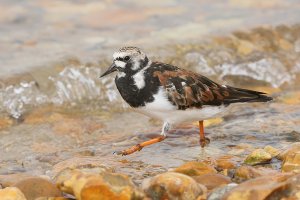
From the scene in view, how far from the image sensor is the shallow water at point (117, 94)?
19.4 ft

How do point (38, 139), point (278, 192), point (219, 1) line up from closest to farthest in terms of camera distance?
1. point (278, 192)
2. point (38, 139)
3. point (219, 1)

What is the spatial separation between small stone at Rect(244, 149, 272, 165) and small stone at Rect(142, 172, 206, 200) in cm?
95

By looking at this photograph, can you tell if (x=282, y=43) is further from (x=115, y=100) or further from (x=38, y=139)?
(x=38, y=139)

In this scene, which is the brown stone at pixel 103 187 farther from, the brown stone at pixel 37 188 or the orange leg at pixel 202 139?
the orange leg at pixel 202 139

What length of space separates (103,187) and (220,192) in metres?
0.76

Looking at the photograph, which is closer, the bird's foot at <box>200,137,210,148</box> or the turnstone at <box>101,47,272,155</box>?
the turnstone at <box>101,47,272,155</box>

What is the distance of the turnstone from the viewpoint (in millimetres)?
5523

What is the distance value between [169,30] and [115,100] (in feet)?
6.58

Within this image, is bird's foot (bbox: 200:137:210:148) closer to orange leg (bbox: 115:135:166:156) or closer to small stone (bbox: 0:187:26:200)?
orange leg (bbox: 115:135:166:156)

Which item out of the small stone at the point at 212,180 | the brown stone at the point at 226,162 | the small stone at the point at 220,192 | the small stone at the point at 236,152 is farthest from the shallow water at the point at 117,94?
the small stone at the point at 220,192

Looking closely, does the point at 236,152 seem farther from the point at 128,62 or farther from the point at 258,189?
the point at 258,189

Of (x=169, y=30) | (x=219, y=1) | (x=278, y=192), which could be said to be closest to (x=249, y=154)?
(x=278, y=192)

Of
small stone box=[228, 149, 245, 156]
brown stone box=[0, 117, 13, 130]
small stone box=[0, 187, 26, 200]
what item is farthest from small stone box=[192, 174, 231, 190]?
brown stone box=[0, 117, 13, 130]

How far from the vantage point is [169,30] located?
945 cm
